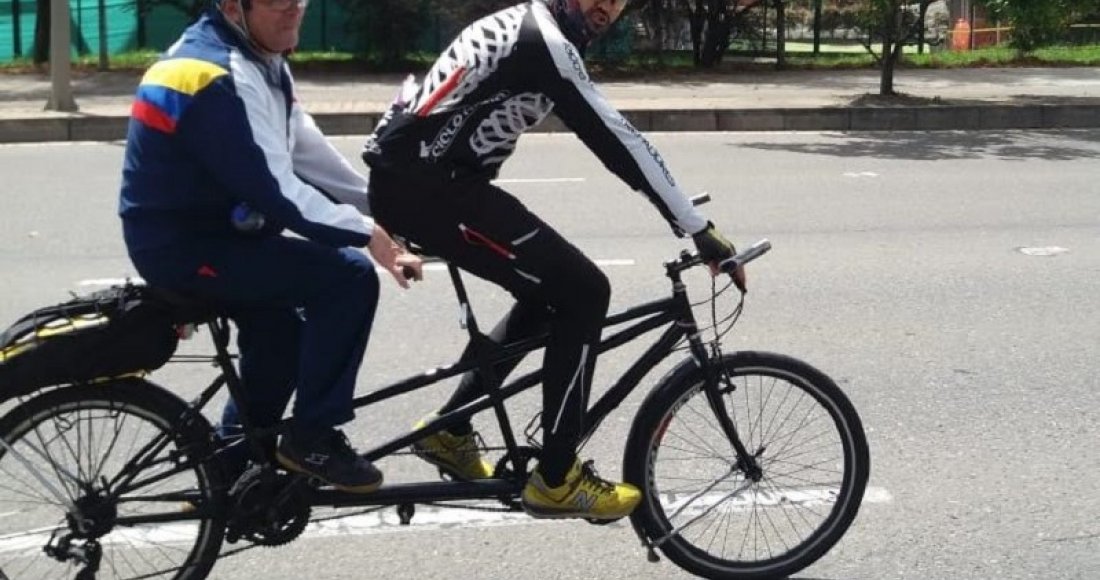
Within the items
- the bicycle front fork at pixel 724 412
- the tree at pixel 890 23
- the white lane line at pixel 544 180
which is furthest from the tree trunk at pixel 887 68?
the bicycle front fork at pixel 724 412

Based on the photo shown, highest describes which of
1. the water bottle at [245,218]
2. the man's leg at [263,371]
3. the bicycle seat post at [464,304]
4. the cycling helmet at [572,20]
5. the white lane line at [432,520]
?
the cycling helmet at [572,20]

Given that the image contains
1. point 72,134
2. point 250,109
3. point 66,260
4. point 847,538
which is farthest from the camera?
point 72,134

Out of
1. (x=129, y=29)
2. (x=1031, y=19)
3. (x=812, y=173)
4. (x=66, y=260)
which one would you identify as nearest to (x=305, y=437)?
(x=66, y=260)

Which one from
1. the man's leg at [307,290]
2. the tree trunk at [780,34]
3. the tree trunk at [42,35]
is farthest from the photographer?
the tree trunk at [780,34]

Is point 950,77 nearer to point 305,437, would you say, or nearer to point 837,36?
point 837,36

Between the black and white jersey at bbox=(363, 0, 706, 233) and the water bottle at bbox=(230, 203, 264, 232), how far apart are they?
1.23 feet

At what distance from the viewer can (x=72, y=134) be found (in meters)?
14.3

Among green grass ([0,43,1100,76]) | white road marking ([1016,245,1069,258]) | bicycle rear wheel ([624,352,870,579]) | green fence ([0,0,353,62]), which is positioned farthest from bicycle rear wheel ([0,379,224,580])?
green fence ([0,0,353,62])

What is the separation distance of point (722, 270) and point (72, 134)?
12252mm

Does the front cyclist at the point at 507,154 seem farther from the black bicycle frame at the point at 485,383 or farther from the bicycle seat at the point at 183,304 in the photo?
the bicycle seat at the point at 183,304

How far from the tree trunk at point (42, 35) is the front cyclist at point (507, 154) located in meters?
20.8

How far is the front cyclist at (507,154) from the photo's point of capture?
3314mm

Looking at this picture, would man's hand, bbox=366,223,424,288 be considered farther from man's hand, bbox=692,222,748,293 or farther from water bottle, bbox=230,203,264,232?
man's hand, bbox=692,222,748,293

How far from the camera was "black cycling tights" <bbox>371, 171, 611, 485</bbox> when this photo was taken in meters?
3.42
